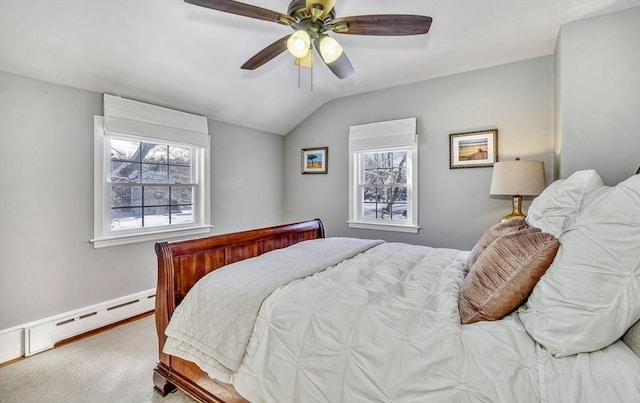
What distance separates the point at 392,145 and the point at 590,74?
1.80 meters

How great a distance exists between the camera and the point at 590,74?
2160 millimetres

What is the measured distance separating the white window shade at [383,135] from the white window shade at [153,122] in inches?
75.3

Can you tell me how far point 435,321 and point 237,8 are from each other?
190 centimetres

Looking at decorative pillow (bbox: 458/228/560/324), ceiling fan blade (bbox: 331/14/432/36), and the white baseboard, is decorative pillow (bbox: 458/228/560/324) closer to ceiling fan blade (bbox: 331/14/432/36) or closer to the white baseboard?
ceiling fan blade (bbox: 331/14/432/36)

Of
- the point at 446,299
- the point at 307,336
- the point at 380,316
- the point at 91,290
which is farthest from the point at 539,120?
the point at 91,290

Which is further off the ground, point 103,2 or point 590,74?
point 103,2

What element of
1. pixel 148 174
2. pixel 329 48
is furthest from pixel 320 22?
pixel 148 174

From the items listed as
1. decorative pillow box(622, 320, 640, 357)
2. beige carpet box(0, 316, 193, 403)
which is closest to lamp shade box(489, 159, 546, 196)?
decorative pillow box(622, 320, 640, 357)

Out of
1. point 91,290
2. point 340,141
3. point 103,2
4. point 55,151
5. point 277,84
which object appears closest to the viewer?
point 103,2

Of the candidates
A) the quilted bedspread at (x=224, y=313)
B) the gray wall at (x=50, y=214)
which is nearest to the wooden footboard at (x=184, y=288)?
the quilted bedspread at (x=224, y=313)

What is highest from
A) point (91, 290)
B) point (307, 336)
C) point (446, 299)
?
point (446, 299)

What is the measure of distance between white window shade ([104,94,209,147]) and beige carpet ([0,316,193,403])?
1901 millimetres

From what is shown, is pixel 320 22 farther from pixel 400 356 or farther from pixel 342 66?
pixel 400 356

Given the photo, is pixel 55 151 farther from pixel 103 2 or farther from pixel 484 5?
pixel 484 5
